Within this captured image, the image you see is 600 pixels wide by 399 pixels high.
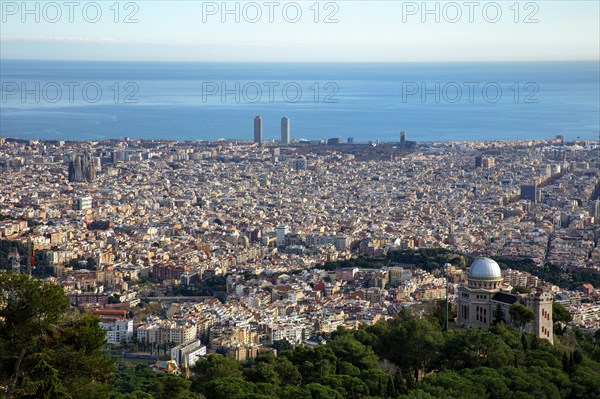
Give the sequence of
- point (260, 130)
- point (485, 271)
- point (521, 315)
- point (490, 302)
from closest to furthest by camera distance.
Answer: point (521, 315)
point (490, 302)
point (485, 271)
point (260, 130)

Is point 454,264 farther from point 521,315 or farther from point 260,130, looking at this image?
point 260,130

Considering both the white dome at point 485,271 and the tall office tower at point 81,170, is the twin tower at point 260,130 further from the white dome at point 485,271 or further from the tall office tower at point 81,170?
the white dome at point 485,271

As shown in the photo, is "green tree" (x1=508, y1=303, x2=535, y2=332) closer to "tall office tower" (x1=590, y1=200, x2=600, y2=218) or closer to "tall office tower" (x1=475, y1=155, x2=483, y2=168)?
"tall office tower" (x1=590, y1=200, x2=600, y2=218)

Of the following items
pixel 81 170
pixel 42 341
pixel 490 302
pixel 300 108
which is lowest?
pixel 490 302

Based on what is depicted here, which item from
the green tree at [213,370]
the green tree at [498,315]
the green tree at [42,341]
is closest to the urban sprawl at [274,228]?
the green tree at [498,315]

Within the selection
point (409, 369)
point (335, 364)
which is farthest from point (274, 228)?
point (335, 364)

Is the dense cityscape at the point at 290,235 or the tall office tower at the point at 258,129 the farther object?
the tall office tower at the point at 258,129
